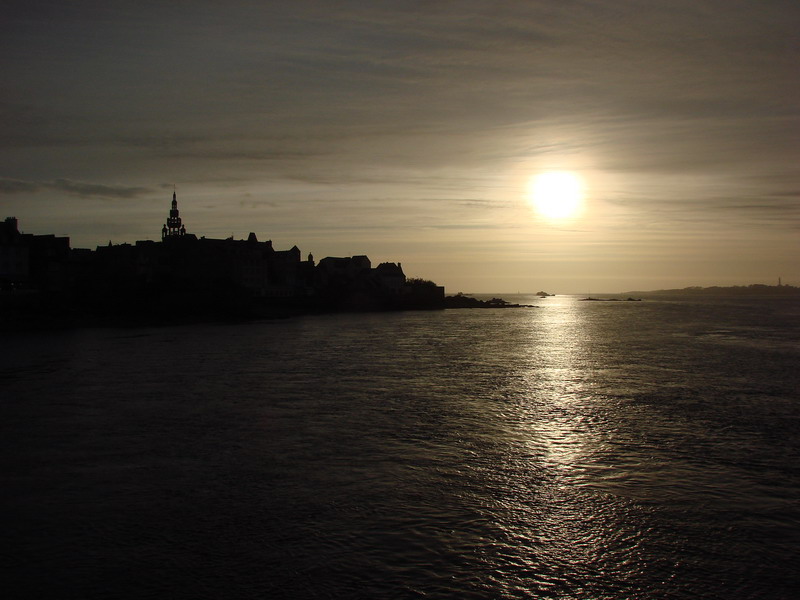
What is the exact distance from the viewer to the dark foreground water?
1135 centimetres

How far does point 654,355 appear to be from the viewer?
164 ft

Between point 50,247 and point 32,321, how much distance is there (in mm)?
37031

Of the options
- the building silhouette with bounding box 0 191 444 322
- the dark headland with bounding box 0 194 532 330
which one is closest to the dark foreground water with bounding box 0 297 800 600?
the dark headland with bounding box 0 194 532 330

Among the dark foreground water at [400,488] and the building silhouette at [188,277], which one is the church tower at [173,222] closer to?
the building silhouette at [188,277]

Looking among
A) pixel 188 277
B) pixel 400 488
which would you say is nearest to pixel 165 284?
pixel 188 277

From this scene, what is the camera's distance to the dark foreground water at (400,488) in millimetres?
11352

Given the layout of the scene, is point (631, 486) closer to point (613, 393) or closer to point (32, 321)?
point (613, 393)

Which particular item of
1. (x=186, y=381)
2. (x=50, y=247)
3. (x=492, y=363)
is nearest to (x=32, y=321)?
(x=50, y=247)

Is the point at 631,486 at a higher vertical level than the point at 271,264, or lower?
lower

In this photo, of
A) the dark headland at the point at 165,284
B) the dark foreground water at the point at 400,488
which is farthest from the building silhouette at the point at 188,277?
the dark foreground water at the point at 400,488

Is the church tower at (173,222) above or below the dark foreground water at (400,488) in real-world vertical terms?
above

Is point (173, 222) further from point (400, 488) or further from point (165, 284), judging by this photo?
point (400, 488)

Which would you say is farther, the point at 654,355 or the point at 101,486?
the point at 654,355

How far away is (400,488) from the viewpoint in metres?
15.9
